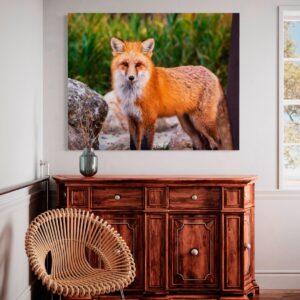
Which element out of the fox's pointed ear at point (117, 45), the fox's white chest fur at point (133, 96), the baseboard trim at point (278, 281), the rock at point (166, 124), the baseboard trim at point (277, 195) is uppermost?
the fox's pointed ear at point (117, 45)

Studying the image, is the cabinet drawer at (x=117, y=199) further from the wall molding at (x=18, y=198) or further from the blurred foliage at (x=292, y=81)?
the blurred foliage at (x=292, y=81)

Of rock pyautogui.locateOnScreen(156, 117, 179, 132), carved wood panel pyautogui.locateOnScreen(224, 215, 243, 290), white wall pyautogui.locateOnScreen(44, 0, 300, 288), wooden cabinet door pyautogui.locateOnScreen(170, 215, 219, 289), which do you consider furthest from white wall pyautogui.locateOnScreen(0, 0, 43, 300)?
carved wood panel pyautogui.locateOnScreen(224, 215, 243, 290)

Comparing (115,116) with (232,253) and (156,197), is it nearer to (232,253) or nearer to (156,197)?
(156,197)

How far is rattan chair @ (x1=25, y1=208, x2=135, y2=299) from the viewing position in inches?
124

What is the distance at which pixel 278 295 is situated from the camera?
13.6 feet

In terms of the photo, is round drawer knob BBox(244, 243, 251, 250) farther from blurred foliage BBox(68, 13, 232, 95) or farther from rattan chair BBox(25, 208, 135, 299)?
blurred foliage BBox(68, 13, 232, 95)

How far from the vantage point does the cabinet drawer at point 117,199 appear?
3.82 meters

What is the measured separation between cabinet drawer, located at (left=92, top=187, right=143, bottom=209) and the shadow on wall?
28.3 inches

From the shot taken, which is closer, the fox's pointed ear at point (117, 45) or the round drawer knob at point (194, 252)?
the round drawer knob at point (194, 252)

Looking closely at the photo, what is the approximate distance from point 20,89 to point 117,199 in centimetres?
95

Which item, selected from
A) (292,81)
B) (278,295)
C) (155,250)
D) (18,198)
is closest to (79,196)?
(18,198)

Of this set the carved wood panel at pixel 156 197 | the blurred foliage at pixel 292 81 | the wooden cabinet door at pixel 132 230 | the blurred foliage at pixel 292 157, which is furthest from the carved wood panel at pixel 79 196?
the blurred foliage at pixel 292 81

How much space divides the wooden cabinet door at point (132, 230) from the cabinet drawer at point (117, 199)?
53mm

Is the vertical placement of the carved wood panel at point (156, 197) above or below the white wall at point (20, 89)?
below
